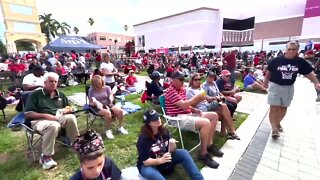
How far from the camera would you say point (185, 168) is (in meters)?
2.59

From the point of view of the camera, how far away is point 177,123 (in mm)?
3434

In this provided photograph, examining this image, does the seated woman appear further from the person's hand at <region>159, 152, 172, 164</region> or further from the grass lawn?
the person's hand at <region>159, 152, 172, 164</region>

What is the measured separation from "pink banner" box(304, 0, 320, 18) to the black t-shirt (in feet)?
153

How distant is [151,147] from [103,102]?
2.16 m

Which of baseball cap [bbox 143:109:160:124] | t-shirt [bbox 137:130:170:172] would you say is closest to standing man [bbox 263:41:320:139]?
t-shirt [bbox 137:130:170:172]

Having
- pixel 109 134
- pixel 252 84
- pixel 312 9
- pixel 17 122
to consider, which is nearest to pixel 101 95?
pixel 109 134

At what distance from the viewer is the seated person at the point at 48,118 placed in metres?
3.11

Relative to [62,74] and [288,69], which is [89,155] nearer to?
[288,69]

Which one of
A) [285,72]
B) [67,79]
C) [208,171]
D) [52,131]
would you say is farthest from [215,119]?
[67,79]

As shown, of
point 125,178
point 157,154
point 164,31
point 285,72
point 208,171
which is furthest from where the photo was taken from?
point 164,31

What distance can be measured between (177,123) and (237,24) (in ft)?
211

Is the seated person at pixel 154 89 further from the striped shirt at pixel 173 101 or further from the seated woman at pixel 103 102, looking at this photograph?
the striped shirt at pixel 173 101

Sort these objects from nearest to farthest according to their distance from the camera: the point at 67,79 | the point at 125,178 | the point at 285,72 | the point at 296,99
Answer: the point at 125,178
the point at 285,72
the point at 296,99
the point at 67,79

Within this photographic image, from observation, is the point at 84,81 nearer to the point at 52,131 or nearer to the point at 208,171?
the point at 52,131
